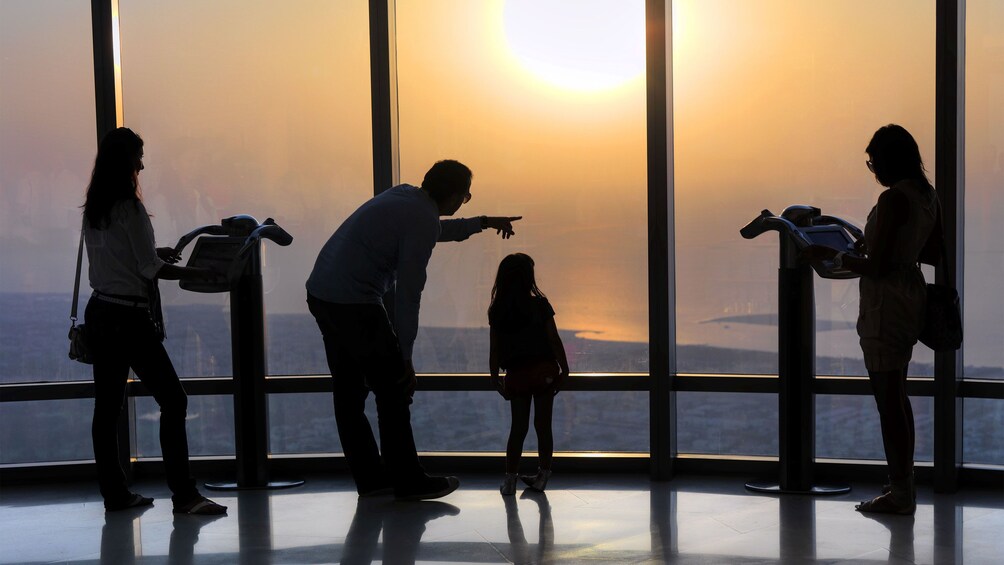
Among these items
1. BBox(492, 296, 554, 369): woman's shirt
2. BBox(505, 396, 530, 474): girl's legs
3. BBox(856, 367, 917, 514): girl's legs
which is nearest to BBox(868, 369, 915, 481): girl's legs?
BBox(856, 367, 917, 514): girl's legs

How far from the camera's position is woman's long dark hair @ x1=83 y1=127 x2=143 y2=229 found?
4.10 meters

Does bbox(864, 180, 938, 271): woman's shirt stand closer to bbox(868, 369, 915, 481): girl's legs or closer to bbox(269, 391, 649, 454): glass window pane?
bbox(868, 369, 915, 481): girl's legs

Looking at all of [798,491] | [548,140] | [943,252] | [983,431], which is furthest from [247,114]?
[983,431]

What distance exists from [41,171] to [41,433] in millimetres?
1360

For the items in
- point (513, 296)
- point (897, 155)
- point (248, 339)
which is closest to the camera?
point (897, 155)

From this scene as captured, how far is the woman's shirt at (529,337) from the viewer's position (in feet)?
14.7

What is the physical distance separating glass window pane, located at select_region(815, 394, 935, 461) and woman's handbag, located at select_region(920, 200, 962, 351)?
84 cm

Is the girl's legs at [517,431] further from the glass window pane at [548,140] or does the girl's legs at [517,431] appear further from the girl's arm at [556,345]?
the glass window pane at [548,140]

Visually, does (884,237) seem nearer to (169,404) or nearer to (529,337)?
(529,337)

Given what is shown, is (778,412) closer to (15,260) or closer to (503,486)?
(503,486)

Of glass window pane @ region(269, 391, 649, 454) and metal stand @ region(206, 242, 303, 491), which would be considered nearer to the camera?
metal stand @ region(206, 242, 303, 491)

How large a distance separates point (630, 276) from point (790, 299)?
0.88 meters

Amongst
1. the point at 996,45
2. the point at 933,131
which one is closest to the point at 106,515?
the point at 933,131

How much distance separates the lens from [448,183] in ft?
14.0
